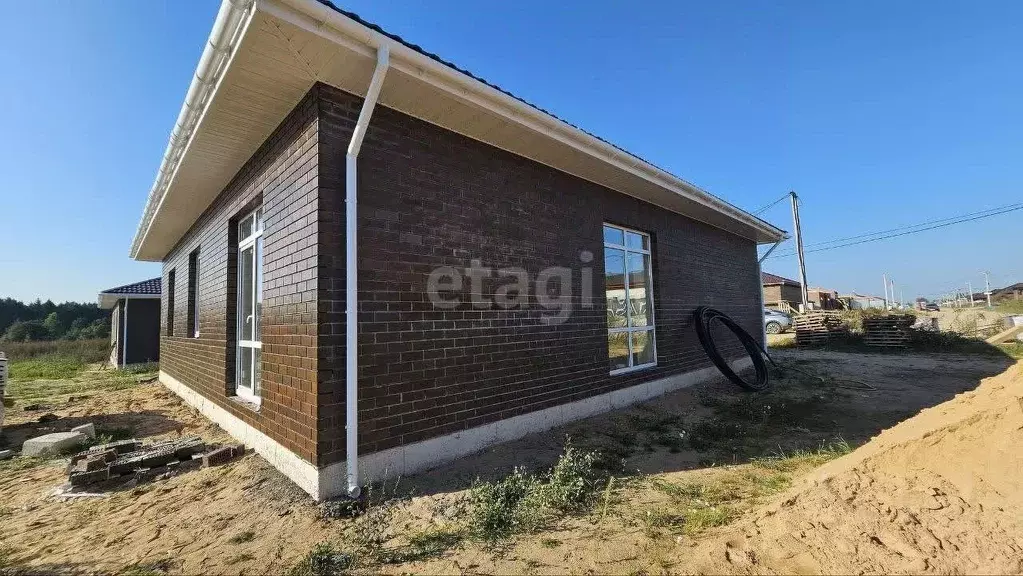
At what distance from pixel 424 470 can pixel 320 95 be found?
10.5 ft

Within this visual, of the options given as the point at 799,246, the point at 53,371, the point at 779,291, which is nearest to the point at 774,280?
the point at 779,291

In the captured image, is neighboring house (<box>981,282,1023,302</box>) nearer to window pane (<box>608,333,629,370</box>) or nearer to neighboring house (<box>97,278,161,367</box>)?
window pane (<box>608,333,629,370</box>)

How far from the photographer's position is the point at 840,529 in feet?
7.82

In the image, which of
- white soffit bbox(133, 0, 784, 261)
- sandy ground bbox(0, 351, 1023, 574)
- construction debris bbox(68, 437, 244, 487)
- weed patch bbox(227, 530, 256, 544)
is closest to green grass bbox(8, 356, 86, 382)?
white soffit bbox(133, 0, 784, 261)

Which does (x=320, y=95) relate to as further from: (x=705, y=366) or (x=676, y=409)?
(x=705, y=366)

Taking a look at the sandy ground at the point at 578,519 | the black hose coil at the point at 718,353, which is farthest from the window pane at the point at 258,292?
the black hose coil at the point at 718,353

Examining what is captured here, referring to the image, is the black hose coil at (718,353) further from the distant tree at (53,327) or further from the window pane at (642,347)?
the distant tree at (53,327)

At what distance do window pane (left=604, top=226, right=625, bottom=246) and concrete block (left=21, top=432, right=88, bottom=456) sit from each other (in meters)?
7.11

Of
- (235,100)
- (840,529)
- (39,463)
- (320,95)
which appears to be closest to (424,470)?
(840,529)

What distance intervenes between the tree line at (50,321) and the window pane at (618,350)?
112 ft

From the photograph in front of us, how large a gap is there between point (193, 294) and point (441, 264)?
606 cm

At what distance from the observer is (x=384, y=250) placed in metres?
3.67

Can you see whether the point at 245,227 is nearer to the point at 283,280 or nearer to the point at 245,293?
the point at 245,293

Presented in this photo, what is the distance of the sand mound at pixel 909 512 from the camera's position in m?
2.17
